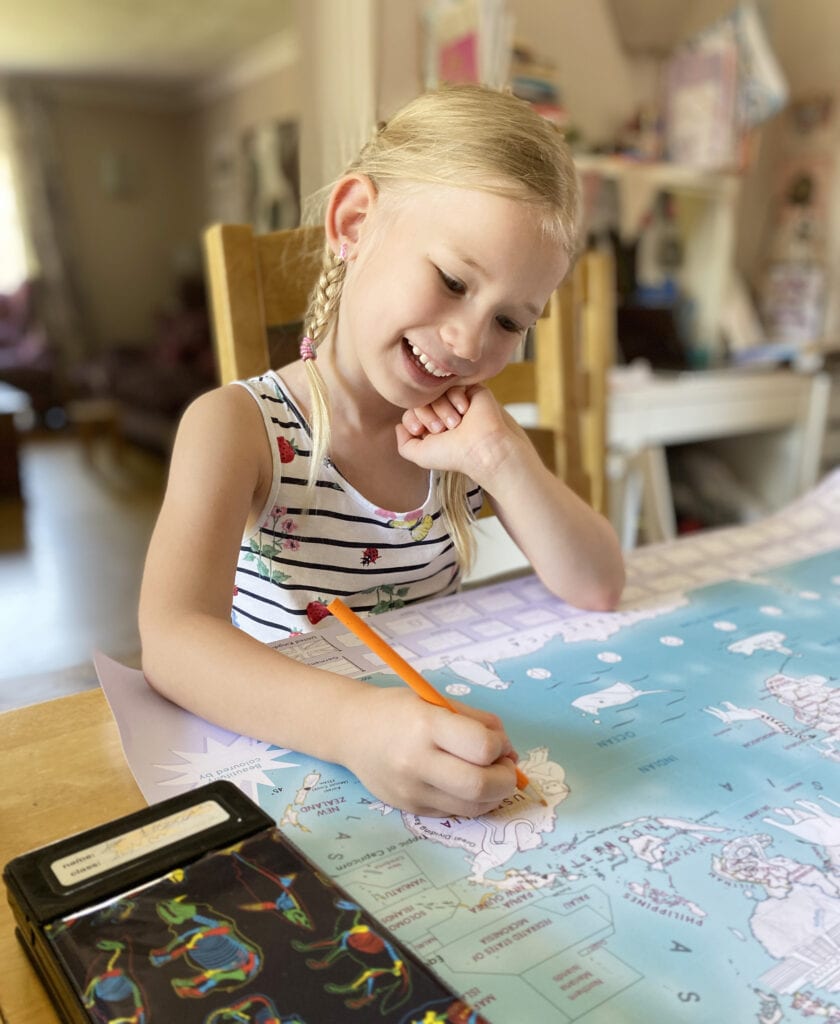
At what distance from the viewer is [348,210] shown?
626mm

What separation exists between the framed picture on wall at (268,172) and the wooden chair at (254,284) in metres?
4.05

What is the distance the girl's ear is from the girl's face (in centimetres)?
1

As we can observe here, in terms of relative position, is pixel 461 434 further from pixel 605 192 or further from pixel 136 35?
pixel 136 35

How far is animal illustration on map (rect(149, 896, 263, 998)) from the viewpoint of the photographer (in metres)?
0.27

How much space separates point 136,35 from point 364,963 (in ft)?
18.2

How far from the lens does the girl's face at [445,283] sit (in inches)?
21.1

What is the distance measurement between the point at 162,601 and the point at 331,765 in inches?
6.0

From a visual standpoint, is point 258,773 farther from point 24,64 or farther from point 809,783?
point 24,64

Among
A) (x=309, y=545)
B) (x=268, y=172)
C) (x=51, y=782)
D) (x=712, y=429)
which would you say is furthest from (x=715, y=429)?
(x=268, y=172)

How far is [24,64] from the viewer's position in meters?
5.33

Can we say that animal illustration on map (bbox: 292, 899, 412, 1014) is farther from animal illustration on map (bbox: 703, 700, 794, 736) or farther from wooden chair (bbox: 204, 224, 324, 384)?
wooden chair (bbox: 204, 224, 324, 384)

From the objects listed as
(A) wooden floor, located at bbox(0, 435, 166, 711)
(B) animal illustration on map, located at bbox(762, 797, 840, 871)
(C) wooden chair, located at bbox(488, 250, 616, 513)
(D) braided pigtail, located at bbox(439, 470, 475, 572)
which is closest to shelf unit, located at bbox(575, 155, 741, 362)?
(C) wooden chair, located at bbox(488, 250, 616, 513)

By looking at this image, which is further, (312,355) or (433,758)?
(312,355)

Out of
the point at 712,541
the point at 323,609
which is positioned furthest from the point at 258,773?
the point at 712,541
